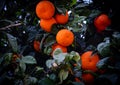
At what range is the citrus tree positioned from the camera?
172cm

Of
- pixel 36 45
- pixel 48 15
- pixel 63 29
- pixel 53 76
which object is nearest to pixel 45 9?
pixel 48 15

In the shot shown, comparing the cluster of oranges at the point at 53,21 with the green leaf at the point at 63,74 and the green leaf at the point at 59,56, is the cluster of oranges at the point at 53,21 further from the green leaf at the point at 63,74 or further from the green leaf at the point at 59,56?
the green leaf at the point at 63,74

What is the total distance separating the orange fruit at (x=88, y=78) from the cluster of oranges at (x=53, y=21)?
0.83 ft

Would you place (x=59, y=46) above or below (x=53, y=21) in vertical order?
below

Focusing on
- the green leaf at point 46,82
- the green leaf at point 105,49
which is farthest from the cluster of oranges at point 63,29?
the green leaf at point 46,82

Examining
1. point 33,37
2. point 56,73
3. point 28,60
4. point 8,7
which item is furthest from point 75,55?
point 8,7

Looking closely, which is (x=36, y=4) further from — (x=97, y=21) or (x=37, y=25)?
(x=97, y=21)

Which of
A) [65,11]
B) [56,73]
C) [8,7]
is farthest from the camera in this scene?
[8,7]

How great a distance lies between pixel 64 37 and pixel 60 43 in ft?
0.25

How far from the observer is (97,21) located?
1965 mm

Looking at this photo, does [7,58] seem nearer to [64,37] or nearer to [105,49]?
[64,37]

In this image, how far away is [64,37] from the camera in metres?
1.91

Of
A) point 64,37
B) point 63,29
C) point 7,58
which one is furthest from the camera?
point 63,29

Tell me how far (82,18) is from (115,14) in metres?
0.27
